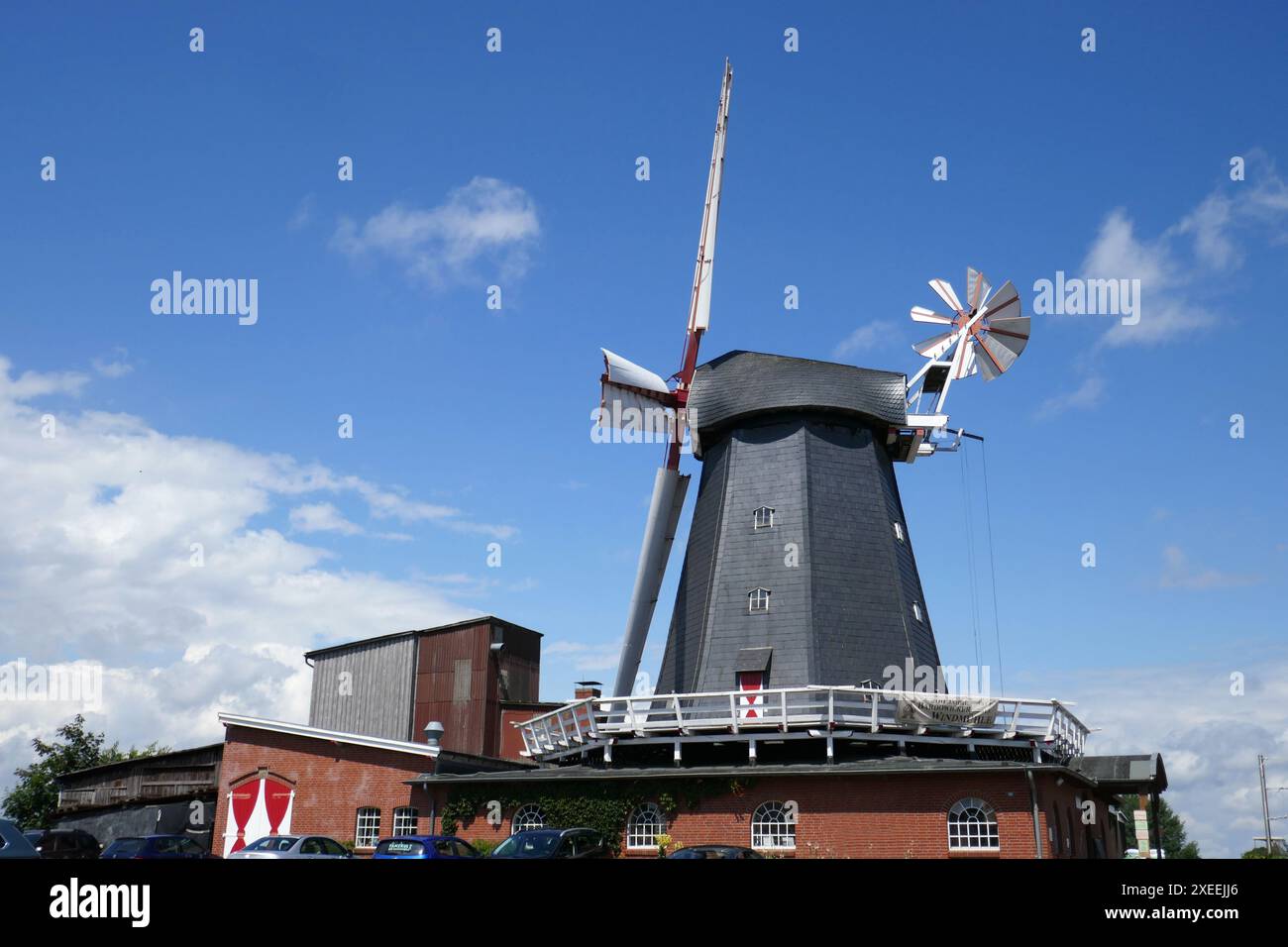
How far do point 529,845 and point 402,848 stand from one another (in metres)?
2.05

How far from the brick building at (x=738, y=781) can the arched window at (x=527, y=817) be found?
0.11 feet

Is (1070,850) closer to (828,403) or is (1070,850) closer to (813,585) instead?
(813,585)

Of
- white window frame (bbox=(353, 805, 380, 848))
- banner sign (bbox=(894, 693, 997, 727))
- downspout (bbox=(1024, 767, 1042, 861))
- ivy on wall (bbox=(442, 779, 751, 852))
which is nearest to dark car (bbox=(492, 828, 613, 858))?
ivy on wall (bbox=(442, 779, 751, 852))

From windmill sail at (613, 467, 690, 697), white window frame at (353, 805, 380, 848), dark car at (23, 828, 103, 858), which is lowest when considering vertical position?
white window frame at (353, 805, 380, 848)

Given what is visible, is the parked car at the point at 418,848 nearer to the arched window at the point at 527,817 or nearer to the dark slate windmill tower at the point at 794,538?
the arched window at the point at 527,817

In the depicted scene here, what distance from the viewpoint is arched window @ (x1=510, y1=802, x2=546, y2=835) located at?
25.0 m

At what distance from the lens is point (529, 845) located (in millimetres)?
17391

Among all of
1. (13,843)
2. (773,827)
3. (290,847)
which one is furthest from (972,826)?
(13,843)

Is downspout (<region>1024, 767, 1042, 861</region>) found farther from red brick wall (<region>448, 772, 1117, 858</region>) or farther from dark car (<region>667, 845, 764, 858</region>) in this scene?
dark car (<region>667, 845, 764, 858</region>)

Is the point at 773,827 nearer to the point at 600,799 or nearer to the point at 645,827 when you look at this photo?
the point at 645,827

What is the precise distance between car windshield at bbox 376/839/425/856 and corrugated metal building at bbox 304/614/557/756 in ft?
61.0
